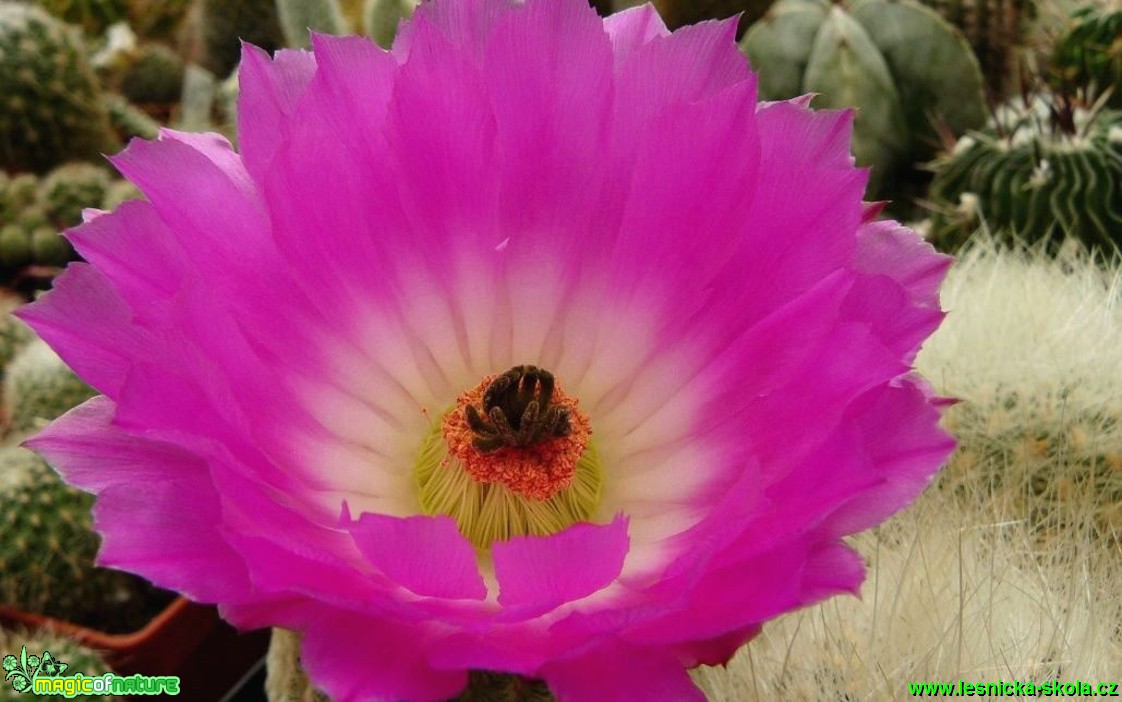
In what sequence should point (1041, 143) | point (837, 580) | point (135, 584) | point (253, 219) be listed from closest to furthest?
point (837, 580) → point (253, 219) → point (1041, 143) → point (135, 584)

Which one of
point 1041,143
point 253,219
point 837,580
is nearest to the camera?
point 837,580

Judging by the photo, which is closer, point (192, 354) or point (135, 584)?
point (192, 354)

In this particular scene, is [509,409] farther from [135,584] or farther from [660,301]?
[135,584]

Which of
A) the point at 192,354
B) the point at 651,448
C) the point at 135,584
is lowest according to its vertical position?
the point at 135,584

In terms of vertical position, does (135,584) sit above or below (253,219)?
below

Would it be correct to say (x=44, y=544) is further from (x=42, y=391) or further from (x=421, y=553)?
(x=421, y=553)

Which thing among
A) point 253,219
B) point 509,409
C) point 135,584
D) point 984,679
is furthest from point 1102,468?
point 135,584

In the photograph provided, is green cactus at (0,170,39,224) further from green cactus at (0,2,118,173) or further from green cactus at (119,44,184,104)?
green cactus at (119,44,184,104)

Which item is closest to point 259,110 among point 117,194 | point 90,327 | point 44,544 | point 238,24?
point 90,327
